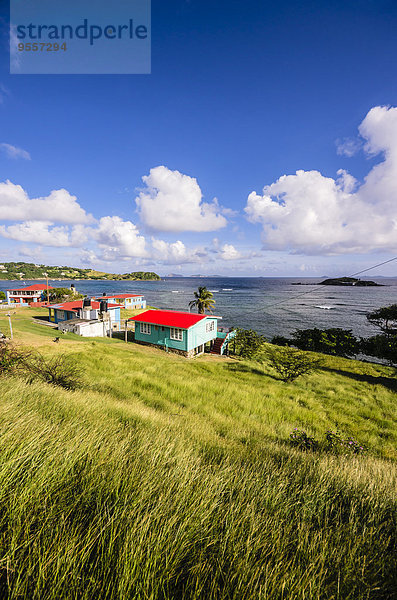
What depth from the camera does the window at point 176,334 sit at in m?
27.3

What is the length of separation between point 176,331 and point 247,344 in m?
10.1

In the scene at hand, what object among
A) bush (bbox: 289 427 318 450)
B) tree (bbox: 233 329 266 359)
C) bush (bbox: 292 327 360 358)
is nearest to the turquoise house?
tree (bbox: 233 329 266 359)

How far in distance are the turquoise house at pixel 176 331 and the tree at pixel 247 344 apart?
392 centimetres

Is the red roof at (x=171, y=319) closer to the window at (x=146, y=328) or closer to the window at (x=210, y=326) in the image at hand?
the window at (x=146, y=328)

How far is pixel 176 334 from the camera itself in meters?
27.7

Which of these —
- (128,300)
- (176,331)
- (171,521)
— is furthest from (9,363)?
(128,300)

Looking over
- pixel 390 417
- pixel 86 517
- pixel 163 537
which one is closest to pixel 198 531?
A: pixel 163 537

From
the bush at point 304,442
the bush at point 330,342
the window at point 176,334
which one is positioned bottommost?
the bush at point 330,342

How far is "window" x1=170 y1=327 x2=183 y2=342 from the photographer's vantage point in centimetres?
2732

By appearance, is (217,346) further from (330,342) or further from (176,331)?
(330,342)

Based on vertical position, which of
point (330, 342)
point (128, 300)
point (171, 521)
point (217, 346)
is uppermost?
point (171, 521)

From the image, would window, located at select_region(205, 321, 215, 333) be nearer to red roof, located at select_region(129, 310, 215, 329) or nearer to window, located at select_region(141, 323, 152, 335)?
red roof, located at select_region(129, 310, 215, 329)

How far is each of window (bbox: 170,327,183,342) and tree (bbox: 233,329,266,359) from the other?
8.71m

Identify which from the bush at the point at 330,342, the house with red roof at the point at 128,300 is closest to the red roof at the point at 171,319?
the bush at the point at 330,342
